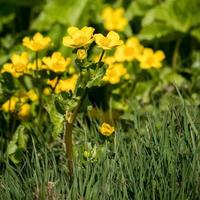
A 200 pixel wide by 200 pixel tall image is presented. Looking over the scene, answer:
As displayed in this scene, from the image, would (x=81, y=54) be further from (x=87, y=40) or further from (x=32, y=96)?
(x=32, y=96)

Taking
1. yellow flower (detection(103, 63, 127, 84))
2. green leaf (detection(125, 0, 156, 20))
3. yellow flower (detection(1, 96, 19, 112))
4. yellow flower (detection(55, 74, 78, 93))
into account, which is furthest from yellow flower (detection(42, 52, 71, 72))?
green leaf (detection(125, 0, 156, 20))

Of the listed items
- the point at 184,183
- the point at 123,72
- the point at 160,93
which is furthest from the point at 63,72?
the point at 184,183

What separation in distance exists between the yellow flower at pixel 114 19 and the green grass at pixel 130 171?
150cm

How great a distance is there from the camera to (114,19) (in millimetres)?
3723

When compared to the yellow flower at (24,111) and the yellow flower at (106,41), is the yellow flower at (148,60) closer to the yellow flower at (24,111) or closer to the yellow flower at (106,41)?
the yellow flower at (24,111)

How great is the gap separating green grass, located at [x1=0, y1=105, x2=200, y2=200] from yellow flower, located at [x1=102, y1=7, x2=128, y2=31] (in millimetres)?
1501

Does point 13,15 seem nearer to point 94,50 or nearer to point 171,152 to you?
point 94,50

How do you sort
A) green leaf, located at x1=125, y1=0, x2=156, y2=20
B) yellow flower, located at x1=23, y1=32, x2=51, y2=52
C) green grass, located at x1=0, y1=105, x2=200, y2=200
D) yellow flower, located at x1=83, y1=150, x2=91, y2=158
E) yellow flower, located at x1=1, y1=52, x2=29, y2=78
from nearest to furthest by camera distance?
green grass, located at x1=0, y1=105, x2=200, y2=200 < yellow flower, located at x1=83, y1=150, x2=91, y2=158 < yellow flower, located at x1=1, y1=52, x2=29, y2=78 < yellow flower, located at x1=23, y1=32, x2=51, y2=52 < green leaf, located at x1=125, y1=0, x2=156, y2=20

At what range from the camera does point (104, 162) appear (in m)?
2.09

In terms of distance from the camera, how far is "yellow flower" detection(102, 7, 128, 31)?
12.1 feet

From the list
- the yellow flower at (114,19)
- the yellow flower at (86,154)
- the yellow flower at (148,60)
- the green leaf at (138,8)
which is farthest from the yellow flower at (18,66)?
the green leaf at (138,8)

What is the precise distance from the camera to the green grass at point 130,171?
1.98m

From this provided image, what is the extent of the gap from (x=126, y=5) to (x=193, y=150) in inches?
86.1

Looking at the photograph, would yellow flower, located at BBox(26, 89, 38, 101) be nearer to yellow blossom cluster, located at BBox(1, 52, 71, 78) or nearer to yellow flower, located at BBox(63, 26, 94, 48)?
yellow blossom cluster, located at BBox(1, 52, 71, 78)
